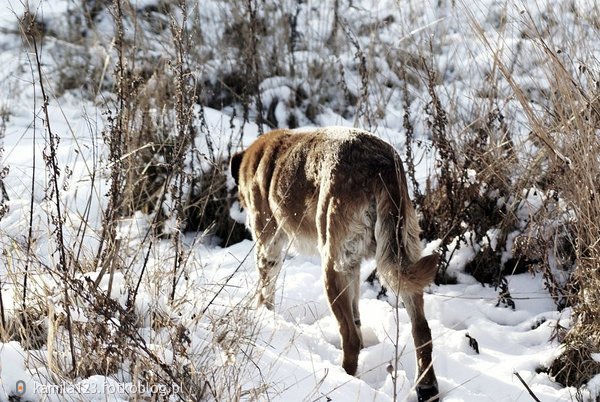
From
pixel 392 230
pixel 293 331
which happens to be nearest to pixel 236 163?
pixel 293 331

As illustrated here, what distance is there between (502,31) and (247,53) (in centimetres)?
321

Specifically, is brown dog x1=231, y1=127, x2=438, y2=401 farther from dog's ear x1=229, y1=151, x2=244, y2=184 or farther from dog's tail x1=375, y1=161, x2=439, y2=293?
dog's ear x1=229, y1=151, x2=244, y2=184

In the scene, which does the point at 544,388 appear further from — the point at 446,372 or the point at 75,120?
the point at 75,120

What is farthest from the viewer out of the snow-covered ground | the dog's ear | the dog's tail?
the dog's ear

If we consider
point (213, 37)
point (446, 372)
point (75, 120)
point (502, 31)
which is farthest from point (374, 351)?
point (213, 37)

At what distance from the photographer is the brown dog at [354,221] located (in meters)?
3.49

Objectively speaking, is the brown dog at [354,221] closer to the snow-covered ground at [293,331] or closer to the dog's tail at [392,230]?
the dog's tail at [392,230]

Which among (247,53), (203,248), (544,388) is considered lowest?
(544,388)

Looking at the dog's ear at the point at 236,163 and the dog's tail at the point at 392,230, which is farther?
the dog's ear at the point at 236,163

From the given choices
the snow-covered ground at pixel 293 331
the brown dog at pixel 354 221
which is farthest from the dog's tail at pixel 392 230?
the snow-covered ground at pixel 293 331

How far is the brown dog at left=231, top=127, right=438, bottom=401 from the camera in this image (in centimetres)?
349

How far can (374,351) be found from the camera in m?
3.91

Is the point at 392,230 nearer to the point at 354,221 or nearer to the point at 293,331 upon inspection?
the point at 354,221

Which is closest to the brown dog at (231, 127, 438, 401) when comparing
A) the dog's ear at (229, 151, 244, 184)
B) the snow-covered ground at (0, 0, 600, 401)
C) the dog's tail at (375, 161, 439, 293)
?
the dog's tail at (375, 161, 439, 293)
